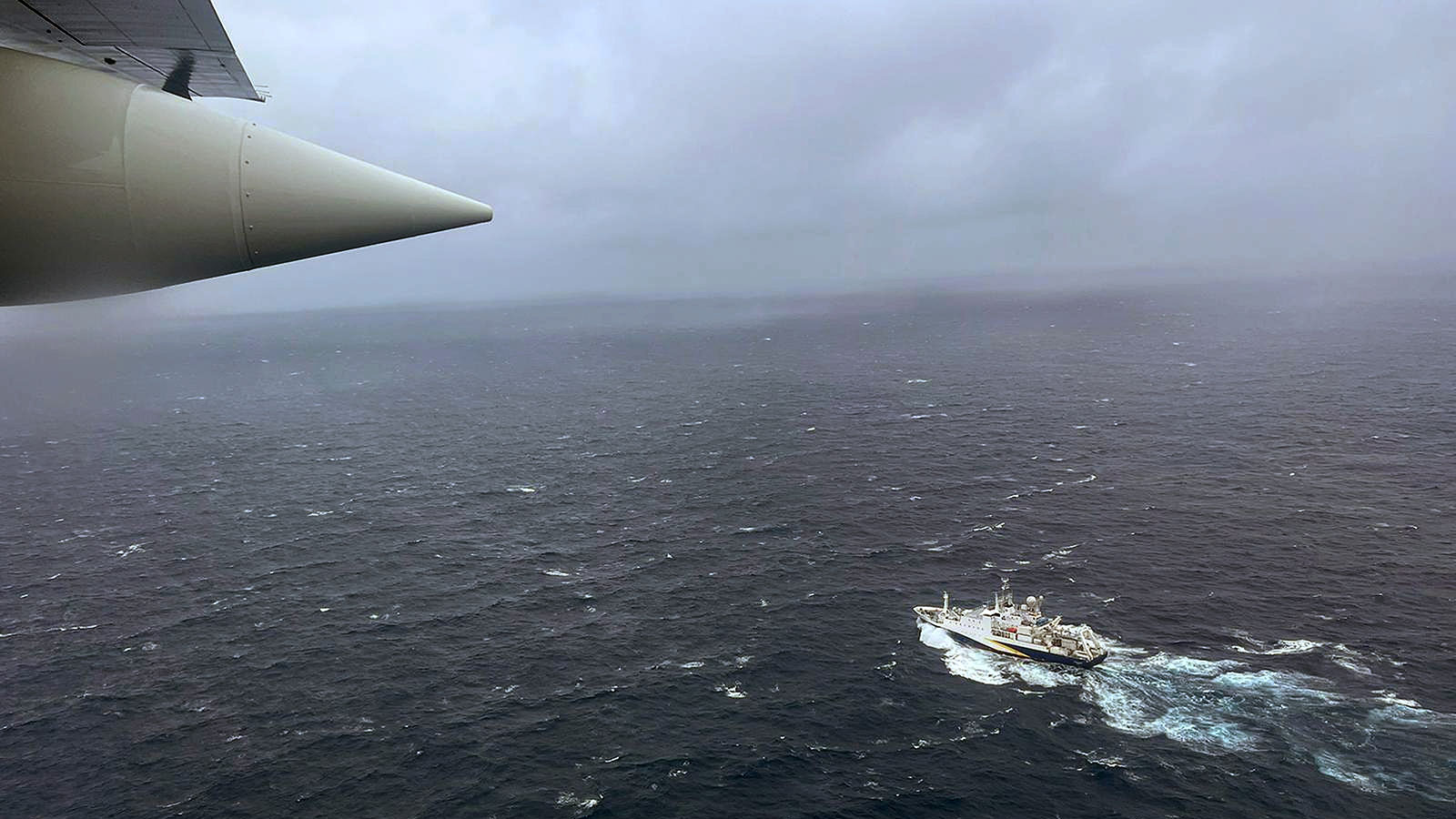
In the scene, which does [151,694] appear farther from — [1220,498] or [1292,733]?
[1220,498]

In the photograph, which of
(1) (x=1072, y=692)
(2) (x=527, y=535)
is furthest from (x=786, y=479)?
(1) (x=1072, y=692)

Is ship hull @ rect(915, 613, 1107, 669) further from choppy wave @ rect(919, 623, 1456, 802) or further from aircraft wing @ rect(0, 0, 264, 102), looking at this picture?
aircraft wing @ rect(0, 0, 264, 102)

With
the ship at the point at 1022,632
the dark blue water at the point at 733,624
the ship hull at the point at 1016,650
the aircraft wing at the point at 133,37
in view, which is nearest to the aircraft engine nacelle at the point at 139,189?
the aircraft wing at the point at 133,37

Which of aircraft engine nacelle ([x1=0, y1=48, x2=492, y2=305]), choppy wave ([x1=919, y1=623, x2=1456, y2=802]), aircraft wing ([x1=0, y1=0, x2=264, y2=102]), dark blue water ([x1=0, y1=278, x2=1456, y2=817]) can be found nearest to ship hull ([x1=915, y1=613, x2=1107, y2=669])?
choppy wave ([x1=919, y1=623, x2=1456, y2=802])

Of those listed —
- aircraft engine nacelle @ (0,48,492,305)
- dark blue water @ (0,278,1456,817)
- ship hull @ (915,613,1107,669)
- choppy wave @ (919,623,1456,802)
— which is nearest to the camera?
aircraft engine nacelle @ (0,48,492,305)

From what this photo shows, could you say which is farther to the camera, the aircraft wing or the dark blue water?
the dark blue water

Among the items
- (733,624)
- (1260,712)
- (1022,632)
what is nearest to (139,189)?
(733,624)
